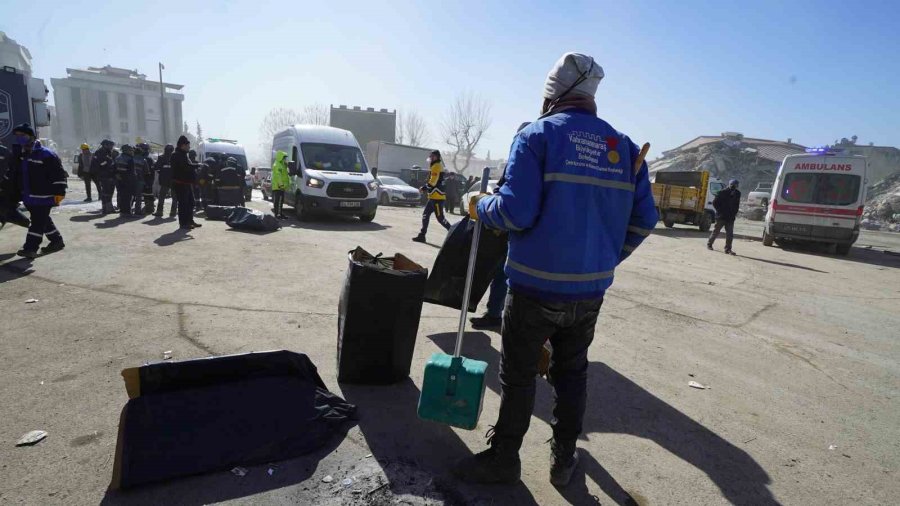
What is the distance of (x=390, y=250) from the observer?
8.90 metres

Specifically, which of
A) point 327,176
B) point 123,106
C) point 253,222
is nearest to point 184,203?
point 253,222

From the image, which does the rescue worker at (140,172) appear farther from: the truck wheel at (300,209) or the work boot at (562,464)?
the work boot at (562,464)

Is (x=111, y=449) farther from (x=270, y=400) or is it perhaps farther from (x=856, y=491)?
(x=856, y=491)

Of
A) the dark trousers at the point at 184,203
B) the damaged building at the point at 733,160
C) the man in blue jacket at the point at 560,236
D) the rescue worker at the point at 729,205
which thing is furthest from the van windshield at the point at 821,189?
the damaged building at the point at 733,160

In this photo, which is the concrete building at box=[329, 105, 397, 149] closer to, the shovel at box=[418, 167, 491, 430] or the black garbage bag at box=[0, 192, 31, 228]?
the black garbage bag at box=[0, 192, 31, 228]

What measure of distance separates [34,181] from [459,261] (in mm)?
6428

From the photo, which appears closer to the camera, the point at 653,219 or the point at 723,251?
the point at 653,219

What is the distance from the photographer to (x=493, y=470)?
2.34 metres

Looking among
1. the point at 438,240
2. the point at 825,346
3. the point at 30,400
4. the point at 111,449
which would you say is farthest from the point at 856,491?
the point at 438,240

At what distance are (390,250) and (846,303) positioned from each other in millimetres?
7697

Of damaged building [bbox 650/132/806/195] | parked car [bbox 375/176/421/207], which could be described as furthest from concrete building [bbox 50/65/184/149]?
damaged building [bbox 650/132/806/195]

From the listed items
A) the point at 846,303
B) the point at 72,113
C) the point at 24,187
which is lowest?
the point at 846,303

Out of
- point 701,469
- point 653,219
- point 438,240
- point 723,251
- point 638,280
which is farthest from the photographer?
point 723,251

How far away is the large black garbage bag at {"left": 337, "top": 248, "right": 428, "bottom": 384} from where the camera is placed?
3.06 m
